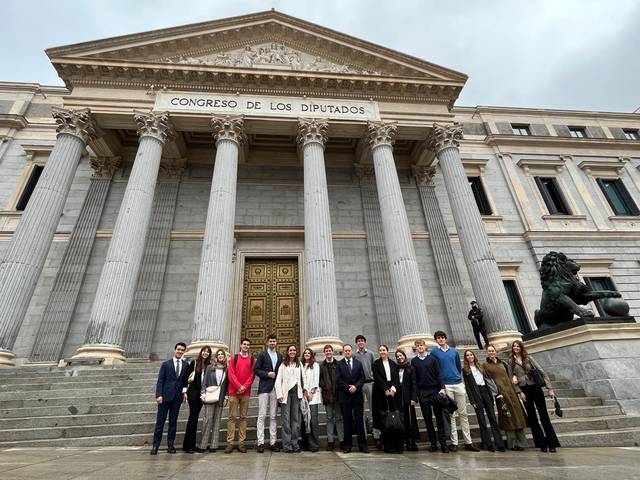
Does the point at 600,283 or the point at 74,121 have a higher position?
the point at 74,121

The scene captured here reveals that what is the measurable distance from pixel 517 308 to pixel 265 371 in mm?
14016

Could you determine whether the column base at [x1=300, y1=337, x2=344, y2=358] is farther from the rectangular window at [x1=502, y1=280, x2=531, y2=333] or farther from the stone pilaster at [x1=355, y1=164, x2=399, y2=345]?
the rectangular window at [x1=502, y1=280, x2=531, y2=333]

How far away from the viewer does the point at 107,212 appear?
50.3 feet

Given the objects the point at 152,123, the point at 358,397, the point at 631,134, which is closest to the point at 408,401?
the point at 358,397

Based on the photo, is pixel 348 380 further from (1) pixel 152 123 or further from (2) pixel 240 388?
(1) pixel 152 123

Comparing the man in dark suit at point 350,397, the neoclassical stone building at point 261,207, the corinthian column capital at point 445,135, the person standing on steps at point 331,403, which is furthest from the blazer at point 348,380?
the corinthian column capital at point 445,135

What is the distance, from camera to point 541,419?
519 centimetres

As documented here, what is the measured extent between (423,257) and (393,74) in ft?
27.7

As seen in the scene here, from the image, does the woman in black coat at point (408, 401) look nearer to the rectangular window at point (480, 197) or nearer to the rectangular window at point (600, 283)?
the rectangular window at point (480, 197)

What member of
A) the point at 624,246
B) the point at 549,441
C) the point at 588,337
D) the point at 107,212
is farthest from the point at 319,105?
the point at 624,246

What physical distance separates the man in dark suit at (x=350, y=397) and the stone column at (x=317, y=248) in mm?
4117

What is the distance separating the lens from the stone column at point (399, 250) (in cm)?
1079

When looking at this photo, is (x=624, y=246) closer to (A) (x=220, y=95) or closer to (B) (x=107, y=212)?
(A) (x=220, y=95)

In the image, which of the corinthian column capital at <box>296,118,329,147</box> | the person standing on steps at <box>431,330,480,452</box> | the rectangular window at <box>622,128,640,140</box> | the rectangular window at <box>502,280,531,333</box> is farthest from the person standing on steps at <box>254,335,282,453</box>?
the rectangular window at <box>622,128,640,140</box>
